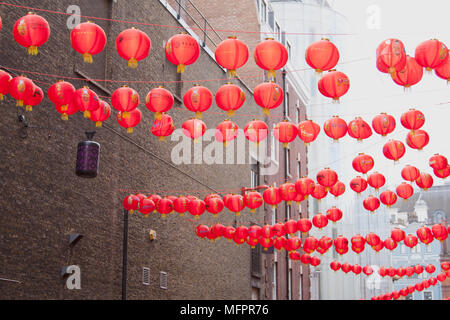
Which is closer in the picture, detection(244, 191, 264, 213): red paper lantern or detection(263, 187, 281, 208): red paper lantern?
detection(244, 191, 264, 213): red paper lantern

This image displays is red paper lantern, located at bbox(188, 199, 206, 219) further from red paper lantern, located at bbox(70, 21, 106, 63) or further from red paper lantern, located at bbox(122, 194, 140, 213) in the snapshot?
red paper lantern, located at bbox(70, 21, 106, 63)

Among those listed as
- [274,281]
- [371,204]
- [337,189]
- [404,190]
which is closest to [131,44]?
[337,189]

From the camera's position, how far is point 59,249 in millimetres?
13688

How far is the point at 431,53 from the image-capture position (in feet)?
33.4

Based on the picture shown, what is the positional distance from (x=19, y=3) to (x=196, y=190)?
10.4 meters

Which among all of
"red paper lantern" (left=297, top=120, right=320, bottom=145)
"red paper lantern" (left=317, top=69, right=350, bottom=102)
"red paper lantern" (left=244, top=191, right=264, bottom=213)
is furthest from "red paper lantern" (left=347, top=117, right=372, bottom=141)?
"red paper lantern" (left=244, top=191, right=264, bottom=213)

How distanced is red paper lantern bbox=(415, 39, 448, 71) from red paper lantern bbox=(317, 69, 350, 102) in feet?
4.52

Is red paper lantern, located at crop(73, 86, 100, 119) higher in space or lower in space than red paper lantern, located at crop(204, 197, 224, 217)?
higher

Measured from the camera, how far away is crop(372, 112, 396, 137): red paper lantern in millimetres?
13070

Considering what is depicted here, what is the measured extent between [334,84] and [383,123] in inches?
102

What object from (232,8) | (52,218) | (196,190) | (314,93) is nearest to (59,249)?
(52,218)

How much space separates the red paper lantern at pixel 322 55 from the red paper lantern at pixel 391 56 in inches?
30.5

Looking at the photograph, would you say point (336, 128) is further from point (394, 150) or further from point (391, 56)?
point (391, 56)
